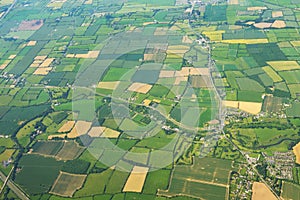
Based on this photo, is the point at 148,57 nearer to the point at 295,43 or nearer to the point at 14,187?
the point at 295,43

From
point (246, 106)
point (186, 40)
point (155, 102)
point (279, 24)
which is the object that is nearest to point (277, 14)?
point (279, 24)

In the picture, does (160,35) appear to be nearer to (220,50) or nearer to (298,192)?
(220,50)

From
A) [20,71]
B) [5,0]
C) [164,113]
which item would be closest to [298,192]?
[164,113]

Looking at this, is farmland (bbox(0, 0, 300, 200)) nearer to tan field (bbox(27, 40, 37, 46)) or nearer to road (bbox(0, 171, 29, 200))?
tan field (bbox(27, 40, 37, 46))

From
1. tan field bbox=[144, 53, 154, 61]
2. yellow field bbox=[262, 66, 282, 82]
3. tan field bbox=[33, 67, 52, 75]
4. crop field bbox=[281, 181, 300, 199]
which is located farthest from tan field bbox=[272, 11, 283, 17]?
crop field bbox=[281, 181, 300, 199]

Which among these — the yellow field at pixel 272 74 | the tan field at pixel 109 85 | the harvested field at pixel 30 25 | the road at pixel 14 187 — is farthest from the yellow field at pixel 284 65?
the harvested field at pixel 30 25

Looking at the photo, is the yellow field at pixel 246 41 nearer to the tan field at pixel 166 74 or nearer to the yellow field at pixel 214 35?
the yellow field at pixel 214 35
